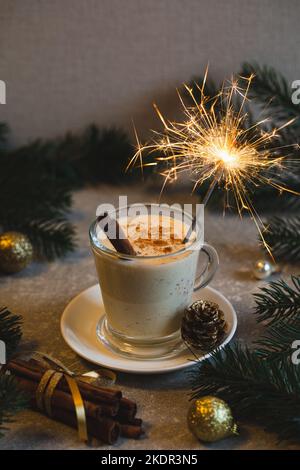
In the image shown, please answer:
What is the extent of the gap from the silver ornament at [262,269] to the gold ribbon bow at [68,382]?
17.4 inches

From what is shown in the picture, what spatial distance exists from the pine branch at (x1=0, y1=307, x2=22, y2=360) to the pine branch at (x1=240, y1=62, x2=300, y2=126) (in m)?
0.79

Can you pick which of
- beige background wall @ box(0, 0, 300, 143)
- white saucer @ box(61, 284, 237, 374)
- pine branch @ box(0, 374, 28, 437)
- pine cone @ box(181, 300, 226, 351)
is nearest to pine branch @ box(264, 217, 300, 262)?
white saucer @ box(61, 284, 237, 374)

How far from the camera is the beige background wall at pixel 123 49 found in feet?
5.39

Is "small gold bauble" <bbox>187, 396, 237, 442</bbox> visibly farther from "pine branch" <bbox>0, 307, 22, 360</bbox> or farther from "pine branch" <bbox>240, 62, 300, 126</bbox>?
"pine branch" <bbox>240, 62, 300, 126</bbox>

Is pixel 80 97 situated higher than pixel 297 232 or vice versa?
pixel 80 97

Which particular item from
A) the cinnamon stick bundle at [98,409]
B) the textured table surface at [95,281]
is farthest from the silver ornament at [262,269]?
the cinnamon stick bundle at [98,409]

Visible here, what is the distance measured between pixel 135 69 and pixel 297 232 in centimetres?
64

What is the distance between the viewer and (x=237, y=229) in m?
1.58

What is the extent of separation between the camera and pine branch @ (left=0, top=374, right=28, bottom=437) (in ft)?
3.06

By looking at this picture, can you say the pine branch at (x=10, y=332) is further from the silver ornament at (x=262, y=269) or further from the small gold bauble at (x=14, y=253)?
the silver ornament at (x=262, y=269)

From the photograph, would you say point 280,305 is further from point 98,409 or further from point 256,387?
point 98,409

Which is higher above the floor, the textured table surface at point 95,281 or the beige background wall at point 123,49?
the beige background wall at point 123,49

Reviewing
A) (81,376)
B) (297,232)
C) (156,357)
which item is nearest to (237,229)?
(297,232)

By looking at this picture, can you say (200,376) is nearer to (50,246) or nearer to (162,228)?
(162,228)
